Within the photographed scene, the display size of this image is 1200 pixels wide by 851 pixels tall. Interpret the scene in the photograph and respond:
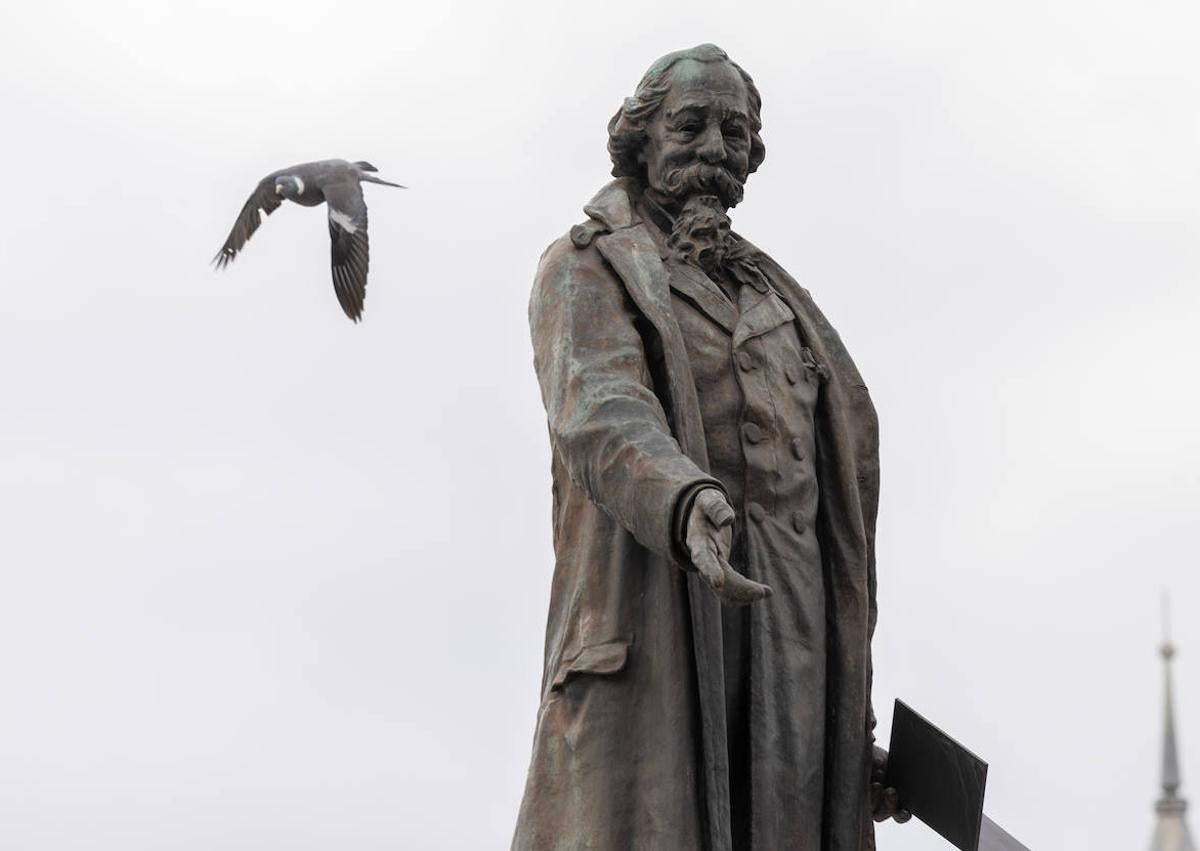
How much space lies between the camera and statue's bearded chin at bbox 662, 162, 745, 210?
14.9m

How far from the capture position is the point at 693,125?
14891 mm

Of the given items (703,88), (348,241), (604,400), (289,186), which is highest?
(289,186)

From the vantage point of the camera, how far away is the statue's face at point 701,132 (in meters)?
14.8

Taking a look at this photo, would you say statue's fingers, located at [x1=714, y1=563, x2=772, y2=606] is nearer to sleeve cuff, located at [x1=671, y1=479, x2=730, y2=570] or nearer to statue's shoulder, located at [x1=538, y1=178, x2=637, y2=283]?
sleeve cuff, located at [x1=671, y1=479, x2=730, y2=570]

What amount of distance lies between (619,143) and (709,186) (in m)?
0.46

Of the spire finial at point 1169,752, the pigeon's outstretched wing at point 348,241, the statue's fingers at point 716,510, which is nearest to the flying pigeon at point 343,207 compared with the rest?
the pigeon's outstretched wing at point 348,241

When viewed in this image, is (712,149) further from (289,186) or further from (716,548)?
(289,186)

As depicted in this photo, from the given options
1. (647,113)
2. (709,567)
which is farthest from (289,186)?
(709,567)

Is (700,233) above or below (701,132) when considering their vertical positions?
below

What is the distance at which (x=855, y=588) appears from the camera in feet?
48.1

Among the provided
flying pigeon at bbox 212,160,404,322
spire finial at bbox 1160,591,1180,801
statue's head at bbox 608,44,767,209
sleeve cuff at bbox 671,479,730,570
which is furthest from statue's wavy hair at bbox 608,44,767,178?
spire finial at bbox 1160,591,1180,801

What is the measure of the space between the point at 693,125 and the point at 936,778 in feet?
8.98

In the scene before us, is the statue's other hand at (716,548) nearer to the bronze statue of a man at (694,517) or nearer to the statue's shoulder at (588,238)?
the bronze statue of a man at (694,517)

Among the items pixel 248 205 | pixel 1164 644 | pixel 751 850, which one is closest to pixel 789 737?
pixel 751 850
